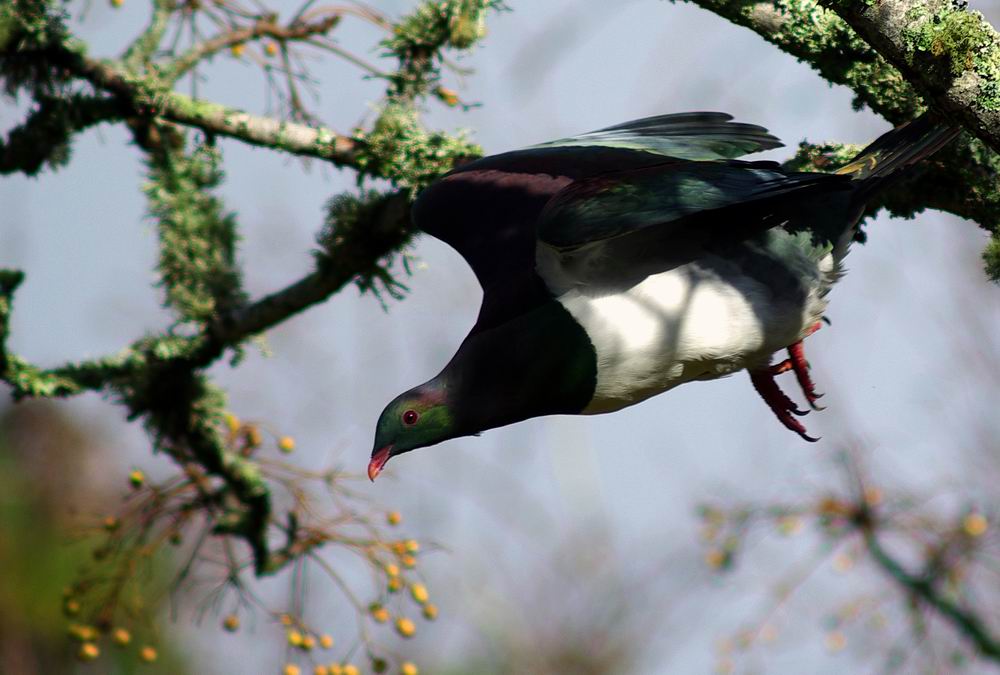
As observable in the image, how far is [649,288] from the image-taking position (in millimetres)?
2773

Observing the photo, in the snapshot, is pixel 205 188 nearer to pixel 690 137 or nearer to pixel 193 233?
pixel 193 233

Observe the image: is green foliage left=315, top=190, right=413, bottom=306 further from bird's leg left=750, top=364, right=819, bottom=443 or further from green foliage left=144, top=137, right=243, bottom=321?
bird's leg left=750, top=364, right=819, bottom=443

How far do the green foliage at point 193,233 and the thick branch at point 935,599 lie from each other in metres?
2.30

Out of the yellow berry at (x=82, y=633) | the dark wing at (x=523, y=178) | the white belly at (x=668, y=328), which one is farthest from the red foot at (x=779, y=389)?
the yellow berry at (x=82, y=633)

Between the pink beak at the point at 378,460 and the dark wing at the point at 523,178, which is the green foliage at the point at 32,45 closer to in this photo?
the dark wing at the point at 523,178

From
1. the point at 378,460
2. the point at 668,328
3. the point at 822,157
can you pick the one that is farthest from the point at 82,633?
the point at 822,157

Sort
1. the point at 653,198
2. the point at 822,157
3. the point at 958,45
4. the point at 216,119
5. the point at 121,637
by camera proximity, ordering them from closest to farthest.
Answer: the point at 958,45
the point at 653,198
the point at 822,157
the point at 121,637
the point at 216,119

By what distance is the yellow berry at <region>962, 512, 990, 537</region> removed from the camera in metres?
4.28

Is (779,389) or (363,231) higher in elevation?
(363,231)

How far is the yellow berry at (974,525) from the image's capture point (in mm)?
4277

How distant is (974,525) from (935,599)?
1.17 feet

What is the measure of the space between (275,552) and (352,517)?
38cm

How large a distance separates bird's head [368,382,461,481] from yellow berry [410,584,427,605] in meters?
0.69

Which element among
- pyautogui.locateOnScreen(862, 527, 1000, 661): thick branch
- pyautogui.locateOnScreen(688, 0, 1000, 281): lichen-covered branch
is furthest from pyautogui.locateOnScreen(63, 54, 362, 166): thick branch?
pyautogui.locateOnScreen(862, 527, 1000, 661): thick branch
